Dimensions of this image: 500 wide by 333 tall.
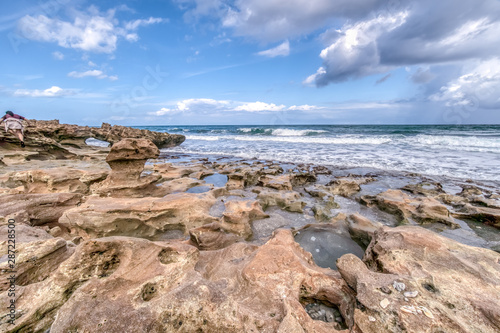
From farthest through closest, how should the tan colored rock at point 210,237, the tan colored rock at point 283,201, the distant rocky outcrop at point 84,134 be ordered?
the distant rocky outcrop at point 84,134 → the tan colored rock at point 283,201 → the tan colored rock at point 210,237

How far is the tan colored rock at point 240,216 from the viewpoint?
4.55 metres

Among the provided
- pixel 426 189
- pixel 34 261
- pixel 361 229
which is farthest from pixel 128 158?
pixel 426 189

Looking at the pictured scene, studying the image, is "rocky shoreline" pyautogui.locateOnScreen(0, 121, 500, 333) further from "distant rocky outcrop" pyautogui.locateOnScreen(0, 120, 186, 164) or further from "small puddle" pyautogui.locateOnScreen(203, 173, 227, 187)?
"distant rocky outcrop" pyautogui.locateOnScreen(0, 120, 186, 164)

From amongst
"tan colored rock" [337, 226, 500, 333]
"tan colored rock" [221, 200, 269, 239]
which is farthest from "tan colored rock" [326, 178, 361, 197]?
"tan colored rock" [337, 226, 500, 333]

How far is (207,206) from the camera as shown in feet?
16.8

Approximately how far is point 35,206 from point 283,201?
5.68 m

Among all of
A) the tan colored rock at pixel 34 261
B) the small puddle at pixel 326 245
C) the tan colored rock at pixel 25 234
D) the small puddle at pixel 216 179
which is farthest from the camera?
the small puddle at pixel 216 179

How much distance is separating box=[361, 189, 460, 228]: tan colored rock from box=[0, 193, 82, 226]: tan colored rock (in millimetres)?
7781

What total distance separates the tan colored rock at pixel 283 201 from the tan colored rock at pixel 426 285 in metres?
3.18

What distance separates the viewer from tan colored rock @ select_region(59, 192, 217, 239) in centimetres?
421

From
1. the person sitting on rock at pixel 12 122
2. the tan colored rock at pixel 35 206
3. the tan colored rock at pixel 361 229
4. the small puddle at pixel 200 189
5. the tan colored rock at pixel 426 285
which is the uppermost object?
the person sitting on rock at pixel 12 122

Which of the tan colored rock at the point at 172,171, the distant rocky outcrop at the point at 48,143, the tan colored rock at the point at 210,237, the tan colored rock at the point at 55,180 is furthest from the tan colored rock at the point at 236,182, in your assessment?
the distant rocky outcrop at the point at 48,143

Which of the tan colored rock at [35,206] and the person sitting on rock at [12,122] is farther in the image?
the person sitting on rock at [12,122]

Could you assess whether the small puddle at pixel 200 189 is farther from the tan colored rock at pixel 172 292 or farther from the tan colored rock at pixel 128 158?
the tan colored rock at pixel 172 292
